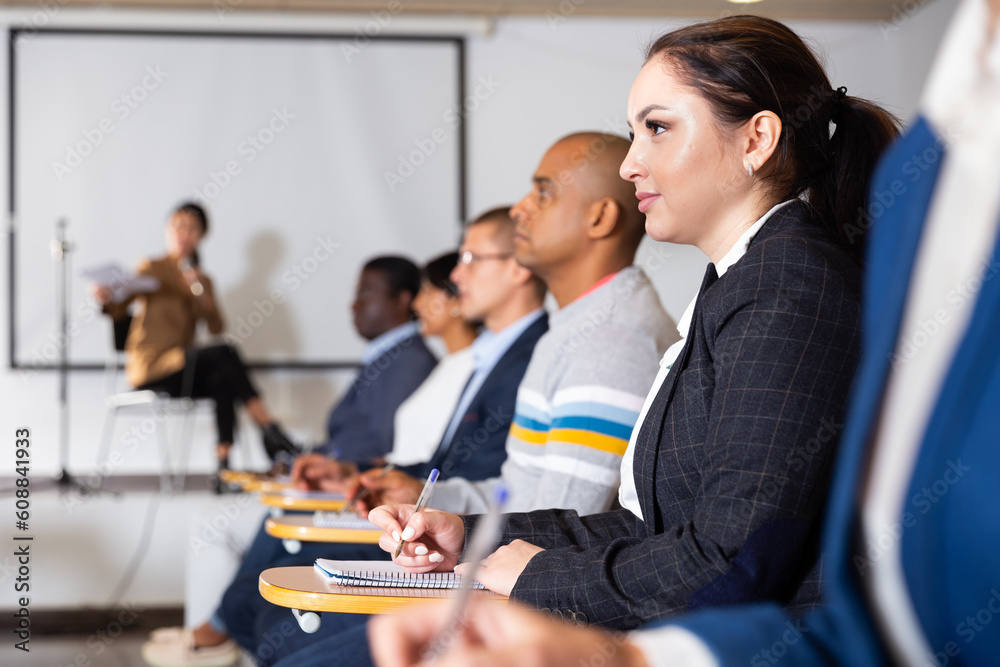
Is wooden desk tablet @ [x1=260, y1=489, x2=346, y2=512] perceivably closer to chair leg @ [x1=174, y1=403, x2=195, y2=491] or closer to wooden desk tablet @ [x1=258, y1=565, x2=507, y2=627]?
wooden desk tablet @ [x1=258, y1=565, x2=507, y2=627]

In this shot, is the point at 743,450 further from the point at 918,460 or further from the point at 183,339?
the point at 183,339

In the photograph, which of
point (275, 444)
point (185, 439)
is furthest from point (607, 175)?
point (185, 439)

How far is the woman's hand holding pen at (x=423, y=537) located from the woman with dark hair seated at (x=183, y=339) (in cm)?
335

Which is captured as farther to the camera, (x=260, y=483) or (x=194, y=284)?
(x=194, y=284)

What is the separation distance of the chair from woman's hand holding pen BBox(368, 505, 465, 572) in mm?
3463

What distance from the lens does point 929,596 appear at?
53 centimetres

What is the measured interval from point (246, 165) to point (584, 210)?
3715mm

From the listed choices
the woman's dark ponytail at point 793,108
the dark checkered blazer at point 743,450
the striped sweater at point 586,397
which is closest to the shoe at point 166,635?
the striped sweater at point 586,397

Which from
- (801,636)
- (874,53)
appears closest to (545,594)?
(801,636)

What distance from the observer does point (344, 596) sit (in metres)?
1.01

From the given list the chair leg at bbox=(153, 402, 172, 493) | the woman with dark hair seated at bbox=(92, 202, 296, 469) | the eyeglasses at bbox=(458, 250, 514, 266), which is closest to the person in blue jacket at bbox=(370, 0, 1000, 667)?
the eyeglasses at bbox=(458, 250, 514, 266)

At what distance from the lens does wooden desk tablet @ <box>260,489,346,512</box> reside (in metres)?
2.13

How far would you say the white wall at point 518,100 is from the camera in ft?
16.3

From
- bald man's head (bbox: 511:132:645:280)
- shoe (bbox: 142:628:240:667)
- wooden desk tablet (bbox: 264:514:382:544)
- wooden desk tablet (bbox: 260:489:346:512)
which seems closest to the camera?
wooden desk tablet (bbox: 264:514:382:544)
